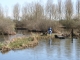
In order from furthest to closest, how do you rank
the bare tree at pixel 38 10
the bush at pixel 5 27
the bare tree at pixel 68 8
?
the bare tree at pixel 38 10 < the bare tree at pixel 68 8 < the bush at pixel 5 27

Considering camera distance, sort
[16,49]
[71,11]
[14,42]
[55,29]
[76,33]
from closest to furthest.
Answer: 1. [16,49]
2. [14,42]
3. [76,33]
4. [55,29]
5. [71,11]

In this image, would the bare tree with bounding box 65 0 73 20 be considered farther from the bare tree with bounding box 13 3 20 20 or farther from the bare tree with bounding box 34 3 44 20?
the bare tree with bounding box 13 3 20 20

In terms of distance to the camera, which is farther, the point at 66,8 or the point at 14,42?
the point at 66,8

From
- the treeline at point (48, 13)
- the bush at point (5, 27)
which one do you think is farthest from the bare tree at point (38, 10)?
the bush at point (5, 27)

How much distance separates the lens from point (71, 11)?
69125 millimetres

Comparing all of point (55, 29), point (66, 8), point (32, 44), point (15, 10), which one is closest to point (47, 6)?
point (66, 8)

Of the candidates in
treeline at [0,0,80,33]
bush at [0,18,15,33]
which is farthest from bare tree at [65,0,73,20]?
bush at [0,18,15,33]

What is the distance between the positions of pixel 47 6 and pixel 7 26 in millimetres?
27173

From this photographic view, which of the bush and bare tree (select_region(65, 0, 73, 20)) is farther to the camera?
bare tree (select_region(65, 0, 73, 20))

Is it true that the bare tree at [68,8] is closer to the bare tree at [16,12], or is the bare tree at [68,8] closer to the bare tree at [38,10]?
the bare tree at [38,10]

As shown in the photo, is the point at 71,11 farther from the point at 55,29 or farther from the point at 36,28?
the point at 55,29

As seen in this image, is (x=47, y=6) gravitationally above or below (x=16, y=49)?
above

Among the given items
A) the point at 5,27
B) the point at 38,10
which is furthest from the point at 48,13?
the point at 5,27

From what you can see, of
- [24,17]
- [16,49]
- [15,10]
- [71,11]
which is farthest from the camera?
[15,10]
